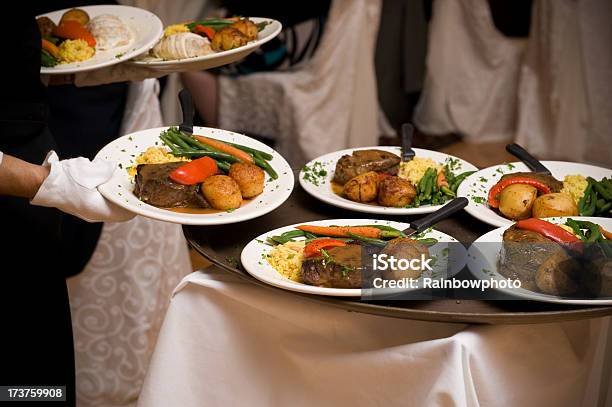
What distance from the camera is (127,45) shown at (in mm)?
2383

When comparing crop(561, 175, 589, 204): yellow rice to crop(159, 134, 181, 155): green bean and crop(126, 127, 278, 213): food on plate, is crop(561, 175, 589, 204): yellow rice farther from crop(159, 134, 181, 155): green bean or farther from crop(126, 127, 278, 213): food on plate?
crop(159, 134, 181, 155): green bean

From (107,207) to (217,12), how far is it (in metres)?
3.35

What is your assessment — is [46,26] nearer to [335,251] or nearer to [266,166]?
[266,166]

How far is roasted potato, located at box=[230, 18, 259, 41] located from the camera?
93.5 inches

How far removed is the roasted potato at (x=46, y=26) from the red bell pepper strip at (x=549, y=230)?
1.56 meters

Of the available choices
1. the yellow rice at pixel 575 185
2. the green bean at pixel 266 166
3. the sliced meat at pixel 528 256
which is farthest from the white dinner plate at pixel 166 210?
the yellow rice at pixel 575 185

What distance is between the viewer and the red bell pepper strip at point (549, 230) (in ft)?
5.16

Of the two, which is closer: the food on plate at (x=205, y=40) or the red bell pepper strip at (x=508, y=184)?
the red bell pepper strip at (x=508, y=184)

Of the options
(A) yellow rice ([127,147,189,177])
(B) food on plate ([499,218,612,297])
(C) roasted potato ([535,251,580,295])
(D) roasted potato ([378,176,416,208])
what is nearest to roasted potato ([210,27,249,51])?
(A) yellow rice ([127,147,189,177])

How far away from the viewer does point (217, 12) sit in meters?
4.87

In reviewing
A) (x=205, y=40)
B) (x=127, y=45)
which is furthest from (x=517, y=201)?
(x=127, y=45)

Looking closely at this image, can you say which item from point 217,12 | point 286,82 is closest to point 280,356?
point 286,82

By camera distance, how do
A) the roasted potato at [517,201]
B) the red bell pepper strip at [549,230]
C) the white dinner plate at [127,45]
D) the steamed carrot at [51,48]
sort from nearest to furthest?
the red bell pepper strip at [549,230] → the roasted potato at [517,201] → the white dinner plate at [127,45] → the steamed carrot at [51,48]

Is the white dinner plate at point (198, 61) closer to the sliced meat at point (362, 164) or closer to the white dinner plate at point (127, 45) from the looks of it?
the white dinner plate at point (127, 45)
